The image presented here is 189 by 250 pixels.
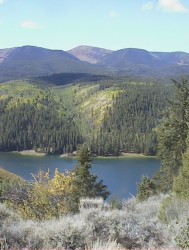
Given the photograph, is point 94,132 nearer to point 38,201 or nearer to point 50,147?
point 50,147

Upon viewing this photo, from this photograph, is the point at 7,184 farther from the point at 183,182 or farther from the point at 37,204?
the point at 37,204

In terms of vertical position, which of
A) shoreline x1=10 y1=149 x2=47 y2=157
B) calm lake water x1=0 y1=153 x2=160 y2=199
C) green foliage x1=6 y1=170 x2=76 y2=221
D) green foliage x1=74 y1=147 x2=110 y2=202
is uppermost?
green foliage x1=6 y1=170 x2=76 y2=221

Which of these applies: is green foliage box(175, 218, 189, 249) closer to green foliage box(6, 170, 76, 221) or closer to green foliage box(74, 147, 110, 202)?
green foliage box(6, 170, 76, 221)

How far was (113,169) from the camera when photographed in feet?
394

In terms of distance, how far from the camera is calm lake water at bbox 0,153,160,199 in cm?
9355

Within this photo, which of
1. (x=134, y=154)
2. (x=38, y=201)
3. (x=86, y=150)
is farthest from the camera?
(x=134, y=154)

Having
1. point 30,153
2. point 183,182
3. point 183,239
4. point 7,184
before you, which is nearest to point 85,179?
point 7,184

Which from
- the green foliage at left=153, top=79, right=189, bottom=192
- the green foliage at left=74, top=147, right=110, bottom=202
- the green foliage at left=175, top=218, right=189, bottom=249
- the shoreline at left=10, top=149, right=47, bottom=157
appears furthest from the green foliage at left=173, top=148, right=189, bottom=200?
the shoreline at left=10, top=149, right=47, bottom=157

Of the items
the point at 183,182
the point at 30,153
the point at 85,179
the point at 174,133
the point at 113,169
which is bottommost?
the point at 30,153

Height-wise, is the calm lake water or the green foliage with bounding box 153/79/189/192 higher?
the green foliage with bounding box 153/79/189/192

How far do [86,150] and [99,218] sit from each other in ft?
90.8

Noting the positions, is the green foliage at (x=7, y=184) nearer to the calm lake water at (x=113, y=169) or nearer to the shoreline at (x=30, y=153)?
the calm lake water at (x=113, y=169)

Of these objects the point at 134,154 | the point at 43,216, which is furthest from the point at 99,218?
the point at 134,154

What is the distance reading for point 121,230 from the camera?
33.6 feet
